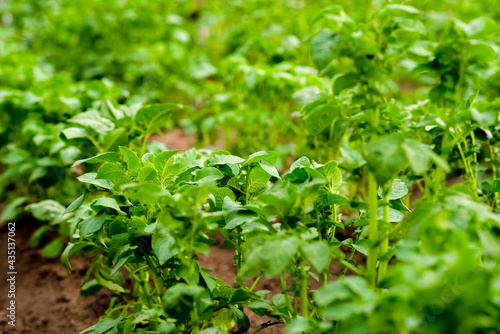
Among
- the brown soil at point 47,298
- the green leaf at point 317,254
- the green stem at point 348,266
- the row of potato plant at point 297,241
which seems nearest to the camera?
the row of potato plant at point 297,241

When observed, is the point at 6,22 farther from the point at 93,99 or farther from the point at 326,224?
the point at 326,224

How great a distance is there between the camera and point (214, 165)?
1.41 meters

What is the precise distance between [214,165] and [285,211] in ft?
1.23

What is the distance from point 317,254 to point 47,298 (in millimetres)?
1414

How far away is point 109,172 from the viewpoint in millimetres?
1267

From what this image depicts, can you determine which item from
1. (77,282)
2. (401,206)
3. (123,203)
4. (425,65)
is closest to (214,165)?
(123,203)

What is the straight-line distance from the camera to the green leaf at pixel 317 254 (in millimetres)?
997

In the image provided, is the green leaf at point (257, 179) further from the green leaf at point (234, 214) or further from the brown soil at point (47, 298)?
the brown soil at point (47, 298)

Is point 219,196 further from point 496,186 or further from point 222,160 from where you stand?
point 496,186

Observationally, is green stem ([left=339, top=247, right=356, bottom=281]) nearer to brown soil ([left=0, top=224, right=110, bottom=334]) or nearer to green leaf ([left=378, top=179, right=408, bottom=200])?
green leaf ([left=378, top=179, right=408, bottom=200])

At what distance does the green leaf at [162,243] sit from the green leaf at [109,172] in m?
0.19

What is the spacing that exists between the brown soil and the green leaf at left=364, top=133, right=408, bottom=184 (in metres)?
1.29
